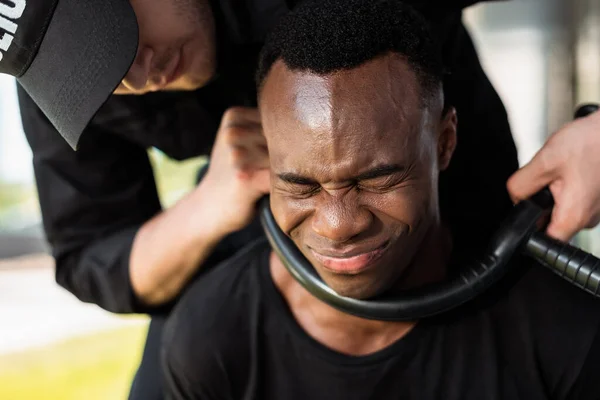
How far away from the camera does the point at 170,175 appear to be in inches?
136

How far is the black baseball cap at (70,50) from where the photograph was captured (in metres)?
0.95

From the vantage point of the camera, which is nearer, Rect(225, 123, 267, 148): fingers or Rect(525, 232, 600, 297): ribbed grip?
Rect(525, 232, 600, 297): ribbed grip

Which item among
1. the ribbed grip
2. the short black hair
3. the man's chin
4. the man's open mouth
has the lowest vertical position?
the man's chin

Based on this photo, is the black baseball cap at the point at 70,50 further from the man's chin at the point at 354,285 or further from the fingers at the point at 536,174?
the fingers at the point at 536,174

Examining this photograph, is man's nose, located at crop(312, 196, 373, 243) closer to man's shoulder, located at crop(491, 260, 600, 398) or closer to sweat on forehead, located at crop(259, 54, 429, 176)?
sweat on forehead, located at crop(259, 54, 429, 176)

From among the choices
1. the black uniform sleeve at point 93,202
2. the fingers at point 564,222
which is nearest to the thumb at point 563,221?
the fingers at point 564,222

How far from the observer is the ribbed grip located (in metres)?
0.91

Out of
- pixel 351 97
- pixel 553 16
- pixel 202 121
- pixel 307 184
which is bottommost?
pixel 553 16

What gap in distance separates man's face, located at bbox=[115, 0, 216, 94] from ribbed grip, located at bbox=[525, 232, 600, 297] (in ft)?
1.72

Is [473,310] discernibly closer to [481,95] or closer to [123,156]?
[481,95]

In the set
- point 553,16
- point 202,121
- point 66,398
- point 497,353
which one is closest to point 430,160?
point 497,353

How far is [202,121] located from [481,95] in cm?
49

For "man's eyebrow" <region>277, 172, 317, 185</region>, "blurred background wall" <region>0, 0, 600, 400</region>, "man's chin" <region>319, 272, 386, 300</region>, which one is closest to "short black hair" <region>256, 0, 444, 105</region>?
"man's eyebrow" <region>277, 172, 317, 185</region>

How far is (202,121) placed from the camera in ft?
4.37
